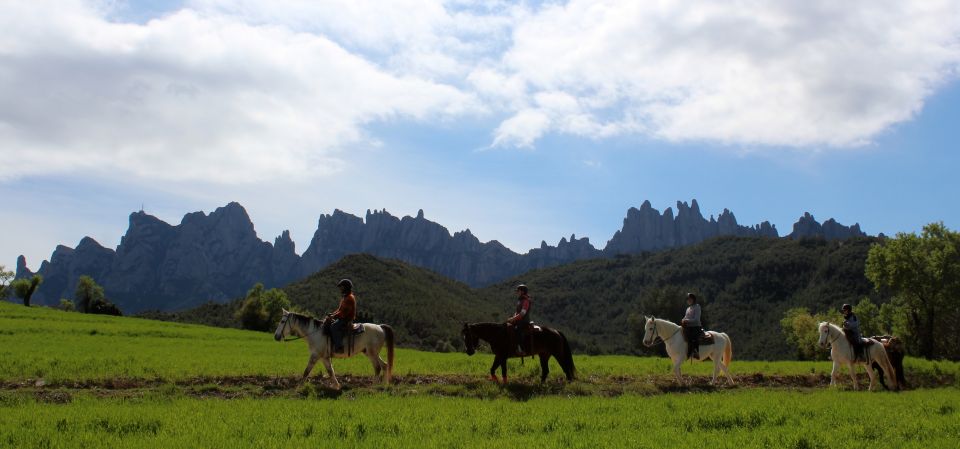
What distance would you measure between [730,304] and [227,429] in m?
121

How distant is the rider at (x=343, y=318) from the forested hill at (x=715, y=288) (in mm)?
60541

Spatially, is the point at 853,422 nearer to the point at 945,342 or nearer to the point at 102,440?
the point at 102,440

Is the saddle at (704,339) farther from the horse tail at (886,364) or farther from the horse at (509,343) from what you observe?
the horse tail at (886,364)

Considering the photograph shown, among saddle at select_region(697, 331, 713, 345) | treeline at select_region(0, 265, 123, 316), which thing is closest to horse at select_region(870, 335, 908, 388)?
saddle at select_region(697, 331, 713, 345)

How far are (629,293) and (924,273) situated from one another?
10533 cm

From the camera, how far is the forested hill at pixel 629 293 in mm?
93875

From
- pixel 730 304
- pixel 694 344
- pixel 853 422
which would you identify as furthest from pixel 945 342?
pixel 730 304

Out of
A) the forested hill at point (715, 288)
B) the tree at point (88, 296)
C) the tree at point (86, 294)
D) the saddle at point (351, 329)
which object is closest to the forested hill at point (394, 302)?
the tree at point (88, 296)

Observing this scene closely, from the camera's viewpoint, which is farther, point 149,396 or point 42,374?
point 42,374

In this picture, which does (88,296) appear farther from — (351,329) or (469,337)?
(469,337)

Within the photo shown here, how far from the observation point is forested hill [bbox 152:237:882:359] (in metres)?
93.9

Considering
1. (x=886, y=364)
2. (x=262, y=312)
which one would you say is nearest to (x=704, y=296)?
(x=262, y=312)

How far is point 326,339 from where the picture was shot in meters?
16.7

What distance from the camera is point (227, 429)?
9406 mm
